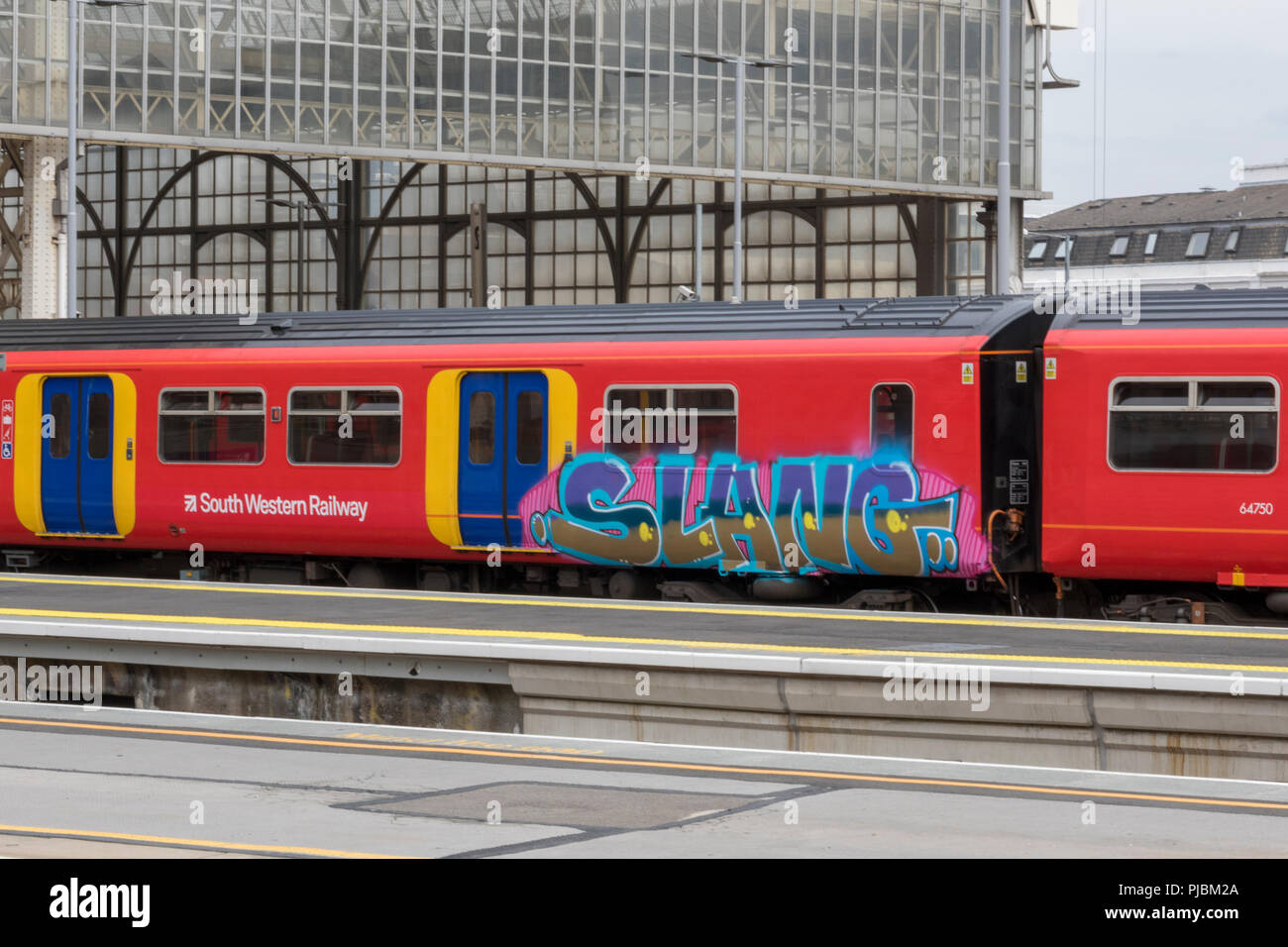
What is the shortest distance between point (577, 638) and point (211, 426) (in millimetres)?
9243

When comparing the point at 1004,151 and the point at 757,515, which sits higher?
the point at 1004,151

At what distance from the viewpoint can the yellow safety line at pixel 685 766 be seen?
9297 mm

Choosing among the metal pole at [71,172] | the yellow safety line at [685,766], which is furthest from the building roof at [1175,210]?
the yellow safety line at [685,766]

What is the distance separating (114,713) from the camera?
12.3 meters

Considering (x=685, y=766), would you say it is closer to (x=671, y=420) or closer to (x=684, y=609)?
(x=684, y=609)

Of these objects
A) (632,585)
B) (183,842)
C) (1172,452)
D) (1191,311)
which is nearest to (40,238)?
(632,585)

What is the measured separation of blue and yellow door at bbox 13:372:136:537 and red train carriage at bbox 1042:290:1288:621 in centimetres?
1129

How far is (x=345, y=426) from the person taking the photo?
70.1ft

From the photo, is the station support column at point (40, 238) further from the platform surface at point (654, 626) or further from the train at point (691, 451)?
the platform surface at point (654, 626)

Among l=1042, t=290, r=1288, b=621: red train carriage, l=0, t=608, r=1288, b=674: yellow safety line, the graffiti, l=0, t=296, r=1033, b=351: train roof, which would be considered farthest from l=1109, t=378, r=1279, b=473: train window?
l=0, t=608, r=1288, b=674: yellow safety line

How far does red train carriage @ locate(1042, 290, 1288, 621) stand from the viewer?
17.0 metres
